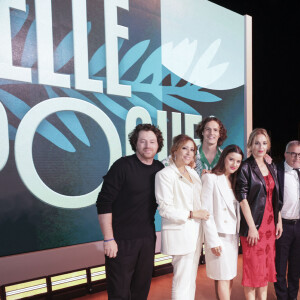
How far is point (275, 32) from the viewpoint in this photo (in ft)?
27.5

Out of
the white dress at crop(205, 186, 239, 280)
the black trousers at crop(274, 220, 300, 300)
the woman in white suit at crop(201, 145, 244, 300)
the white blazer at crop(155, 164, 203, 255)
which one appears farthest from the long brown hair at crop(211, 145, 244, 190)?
the black trousers at crop(274, 220, 300, 300)

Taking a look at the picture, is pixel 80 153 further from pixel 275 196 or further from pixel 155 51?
pixel 275 196

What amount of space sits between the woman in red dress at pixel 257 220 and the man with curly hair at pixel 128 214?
730mm

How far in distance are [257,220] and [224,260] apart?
1.30 feet

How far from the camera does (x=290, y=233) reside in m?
2.57

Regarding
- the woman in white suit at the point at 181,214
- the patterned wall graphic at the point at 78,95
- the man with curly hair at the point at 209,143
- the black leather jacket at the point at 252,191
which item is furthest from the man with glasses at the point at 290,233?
the patterned wall graphic at the point at 78,95

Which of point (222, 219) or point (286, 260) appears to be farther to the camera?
point (286, 260)

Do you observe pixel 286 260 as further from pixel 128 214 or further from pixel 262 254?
pixel 128 214

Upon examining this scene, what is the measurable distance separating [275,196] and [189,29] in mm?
2635

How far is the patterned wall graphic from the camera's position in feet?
8.86

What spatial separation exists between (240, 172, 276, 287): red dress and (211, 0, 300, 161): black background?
4747mm

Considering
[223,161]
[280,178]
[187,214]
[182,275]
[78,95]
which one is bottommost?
[182,275]

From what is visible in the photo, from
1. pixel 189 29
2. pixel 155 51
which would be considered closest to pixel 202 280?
pixel 155 51

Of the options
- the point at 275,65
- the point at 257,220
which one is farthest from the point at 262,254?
the point at 275,65
